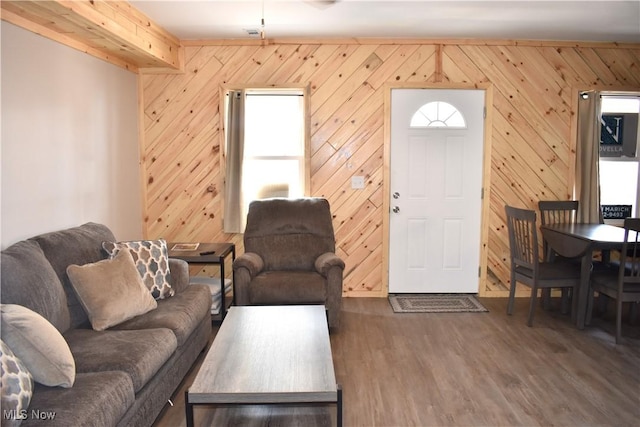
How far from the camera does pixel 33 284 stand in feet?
8.45

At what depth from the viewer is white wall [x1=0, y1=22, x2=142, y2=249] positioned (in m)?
2.98

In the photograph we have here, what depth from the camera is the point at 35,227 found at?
3.22 m

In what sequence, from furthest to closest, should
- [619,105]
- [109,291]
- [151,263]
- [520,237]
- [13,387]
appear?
[619,105] < [520,237] < [151,263] < [109,291] < [13,387]

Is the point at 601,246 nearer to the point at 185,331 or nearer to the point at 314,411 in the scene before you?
the point at 314,411

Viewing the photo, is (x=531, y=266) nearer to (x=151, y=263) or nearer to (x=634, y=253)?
(x=634, y=253)

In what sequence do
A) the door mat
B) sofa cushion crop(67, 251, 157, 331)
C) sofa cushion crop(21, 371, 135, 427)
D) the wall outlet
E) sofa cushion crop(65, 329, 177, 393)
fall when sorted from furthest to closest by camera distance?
the wall outlet < the door mat < sofa cushion crop(67, 251, 157, 331) < sofa cushion crop(65, 329, 177, 393) < sofa cushion crop(21, 371, 135, 427)

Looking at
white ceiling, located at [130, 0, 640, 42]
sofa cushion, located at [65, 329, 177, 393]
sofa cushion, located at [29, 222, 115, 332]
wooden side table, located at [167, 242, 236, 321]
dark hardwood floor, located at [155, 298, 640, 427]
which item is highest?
white ceiling, located at [130, 0, 640, 42]

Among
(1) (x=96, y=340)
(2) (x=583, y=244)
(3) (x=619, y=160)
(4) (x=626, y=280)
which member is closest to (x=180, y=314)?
(1) (x=96, y=340)

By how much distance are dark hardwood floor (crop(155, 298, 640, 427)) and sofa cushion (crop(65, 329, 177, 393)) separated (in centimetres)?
42

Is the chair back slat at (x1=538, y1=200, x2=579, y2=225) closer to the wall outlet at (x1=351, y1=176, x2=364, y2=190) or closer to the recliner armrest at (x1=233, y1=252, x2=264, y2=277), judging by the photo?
the wall outlet at (x1=351, y1=176, x2=364, y2=190)

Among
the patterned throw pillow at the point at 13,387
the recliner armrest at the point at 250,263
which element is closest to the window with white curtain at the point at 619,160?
the recliner armrest at the point at 250,263

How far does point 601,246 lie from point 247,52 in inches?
146

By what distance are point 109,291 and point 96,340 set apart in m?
0.37

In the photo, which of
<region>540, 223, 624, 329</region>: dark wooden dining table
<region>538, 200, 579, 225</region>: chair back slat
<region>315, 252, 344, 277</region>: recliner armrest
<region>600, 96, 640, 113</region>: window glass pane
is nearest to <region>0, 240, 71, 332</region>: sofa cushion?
<region>315, 252, 344, 277</region>: recliner armrest
